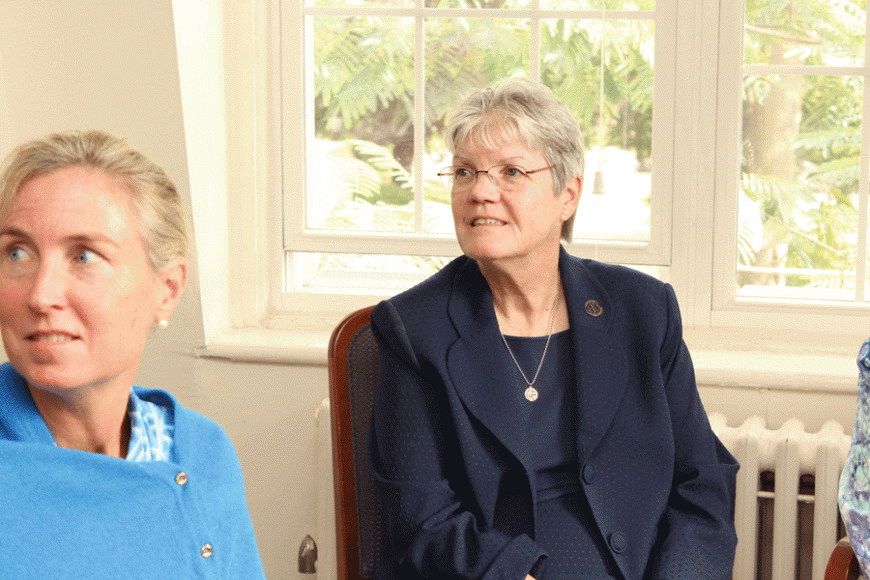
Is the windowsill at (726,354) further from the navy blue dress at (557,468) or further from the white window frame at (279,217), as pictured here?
the navy blue dress at (557,468)

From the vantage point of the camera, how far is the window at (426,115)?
2.49 metres

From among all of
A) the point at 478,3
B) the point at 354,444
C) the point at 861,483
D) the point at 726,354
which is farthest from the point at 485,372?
the point at 478,3

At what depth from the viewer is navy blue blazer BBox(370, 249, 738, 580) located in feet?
5.39

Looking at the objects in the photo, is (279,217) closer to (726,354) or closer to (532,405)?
(532,405)

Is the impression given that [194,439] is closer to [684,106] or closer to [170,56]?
[170,56]

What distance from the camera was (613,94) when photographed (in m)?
2.50

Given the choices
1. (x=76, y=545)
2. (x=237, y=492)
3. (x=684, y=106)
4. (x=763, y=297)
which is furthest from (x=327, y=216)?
(x=76, y=545)

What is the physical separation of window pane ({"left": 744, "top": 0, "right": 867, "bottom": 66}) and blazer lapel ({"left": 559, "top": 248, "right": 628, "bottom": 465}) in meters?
1.02

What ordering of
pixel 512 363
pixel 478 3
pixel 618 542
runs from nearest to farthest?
1. pixel 618 542
2. pixel 512 363
3. pixel 478 3

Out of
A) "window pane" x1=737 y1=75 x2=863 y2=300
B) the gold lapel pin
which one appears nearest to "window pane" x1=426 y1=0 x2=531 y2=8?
"window pane" x1=737 y1=75 x2=863 y2=300

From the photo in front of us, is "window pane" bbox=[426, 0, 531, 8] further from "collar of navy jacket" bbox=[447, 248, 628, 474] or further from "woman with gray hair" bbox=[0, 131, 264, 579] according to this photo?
"woman with gray hair" bbox=[0, 131, 264, 579]

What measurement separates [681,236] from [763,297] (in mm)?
288

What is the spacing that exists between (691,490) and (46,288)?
1.24 m

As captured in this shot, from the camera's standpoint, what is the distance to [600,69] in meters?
2.49
